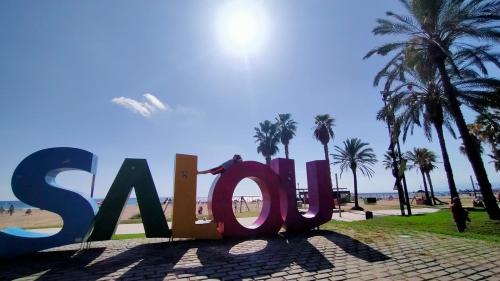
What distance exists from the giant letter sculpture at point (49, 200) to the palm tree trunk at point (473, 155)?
18.2 metres

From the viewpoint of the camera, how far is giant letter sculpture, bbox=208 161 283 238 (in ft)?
34.6

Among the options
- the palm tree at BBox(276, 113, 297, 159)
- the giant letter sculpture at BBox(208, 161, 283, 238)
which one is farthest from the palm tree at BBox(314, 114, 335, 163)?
the giant letter sculpture at BBox(208, 161, 283, 238)

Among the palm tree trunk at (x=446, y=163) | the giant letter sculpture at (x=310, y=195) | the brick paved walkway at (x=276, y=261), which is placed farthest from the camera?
the palm tree trunk at (x=446, y=163)

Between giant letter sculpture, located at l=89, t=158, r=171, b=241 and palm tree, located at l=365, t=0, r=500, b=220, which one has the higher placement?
palm tree, located at l=365, t=0, r=500, b=220

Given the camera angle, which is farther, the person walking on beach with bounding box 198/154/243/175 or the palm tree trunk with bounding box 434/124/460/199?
the palm tree trunk with bounding box 434/124/460/199

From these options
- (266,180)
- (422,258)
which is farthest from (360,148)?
(422,258)

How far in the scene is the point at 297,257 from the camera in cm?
754

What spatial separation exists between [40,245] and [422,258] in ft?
36.2

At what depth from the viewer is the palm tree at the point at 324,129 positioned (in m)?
39.5

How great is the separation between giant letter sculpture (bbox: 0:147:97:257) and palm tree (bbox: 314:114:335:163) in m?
33.7

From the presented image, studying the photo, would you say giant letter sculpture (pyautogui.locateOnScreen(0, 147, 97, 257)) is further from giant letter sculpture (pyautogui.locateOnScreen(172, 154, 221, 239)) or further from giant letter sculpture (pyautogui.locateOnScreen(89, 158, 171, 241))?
giant letter sculpture (pyautogui.locateOnScreen(172, 154, 221, 239))

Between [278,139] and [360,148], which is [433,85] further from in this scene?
[278,139]

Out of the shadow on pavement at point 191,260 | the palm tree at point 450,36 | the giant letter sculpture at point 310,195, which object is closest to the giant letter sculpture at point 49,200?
the shadow on pavement at point 191,260

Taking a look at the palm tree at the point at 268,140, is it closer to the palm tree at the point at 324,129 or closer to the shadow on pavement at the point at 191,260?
the palm tree at the point at 324,129
